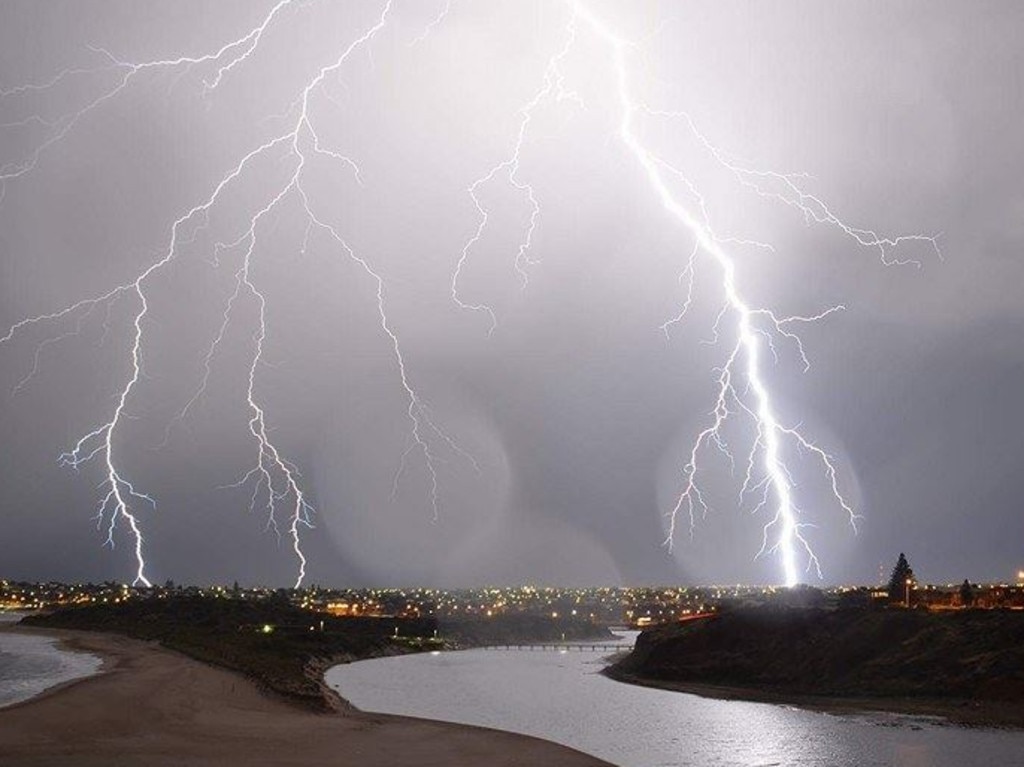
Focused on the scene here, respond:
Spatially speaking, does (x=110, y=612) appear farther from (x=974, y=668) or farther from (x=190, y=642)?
(x=974, y=668)

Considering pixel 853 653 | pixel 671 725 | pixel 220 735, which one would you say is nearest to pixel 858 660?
Answer: pixel 853 653

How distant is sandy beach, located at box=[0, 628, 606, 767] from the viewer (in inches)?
1008

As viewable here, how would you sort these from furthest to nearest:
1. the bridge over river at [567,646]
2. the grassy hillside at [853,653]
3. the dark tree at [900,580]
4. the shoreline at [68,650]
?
the bridge over river at [567,646] < the dark tree at [900,580] < the grassy hillside at [853,653] < the shoreline at [68,650]

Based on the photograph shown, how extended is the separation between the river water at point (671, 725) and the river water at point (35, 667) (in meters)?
16.7

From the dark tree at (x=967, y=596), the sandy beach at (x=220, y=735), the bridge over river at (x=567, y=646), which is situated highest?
the dark tree at (x=967, y=596)

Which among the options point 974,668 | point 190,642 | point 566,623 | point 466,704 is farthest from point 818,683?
point 566,623

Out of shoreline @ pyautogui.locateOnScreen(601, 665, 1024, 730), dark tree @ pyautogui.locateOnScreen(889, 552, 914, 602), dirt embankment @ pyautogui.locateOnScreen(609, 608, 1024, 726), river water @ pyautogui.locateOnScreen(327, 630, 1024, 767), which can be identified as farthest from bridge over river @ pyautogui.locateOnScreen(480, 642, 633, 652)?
shoreline @ pyautogui.locateOnScreen(601, 665, 1024, 730)

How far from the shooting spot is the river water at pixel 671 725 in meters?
32.2

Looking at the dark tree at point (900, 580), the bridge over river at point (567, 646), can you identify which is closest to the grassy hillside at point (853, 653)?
the dark tree at point (900, 580)

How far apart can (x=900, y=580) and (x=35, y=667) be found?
74.8 m

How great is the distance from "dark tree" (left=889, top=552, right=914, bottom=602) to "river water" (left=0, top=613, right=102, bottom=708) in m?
68.7

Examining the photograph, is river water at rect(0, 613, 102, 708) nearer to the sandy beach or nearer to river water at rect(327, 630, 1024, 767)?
the sandy beach

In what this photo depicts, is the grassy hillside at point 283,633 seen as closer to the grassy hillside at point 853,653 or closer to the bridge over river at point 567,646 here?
the bridge over river at point 567,646

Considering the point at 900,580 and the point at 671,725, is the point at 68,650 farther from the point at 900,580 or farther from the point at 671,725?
the point at 900,580
